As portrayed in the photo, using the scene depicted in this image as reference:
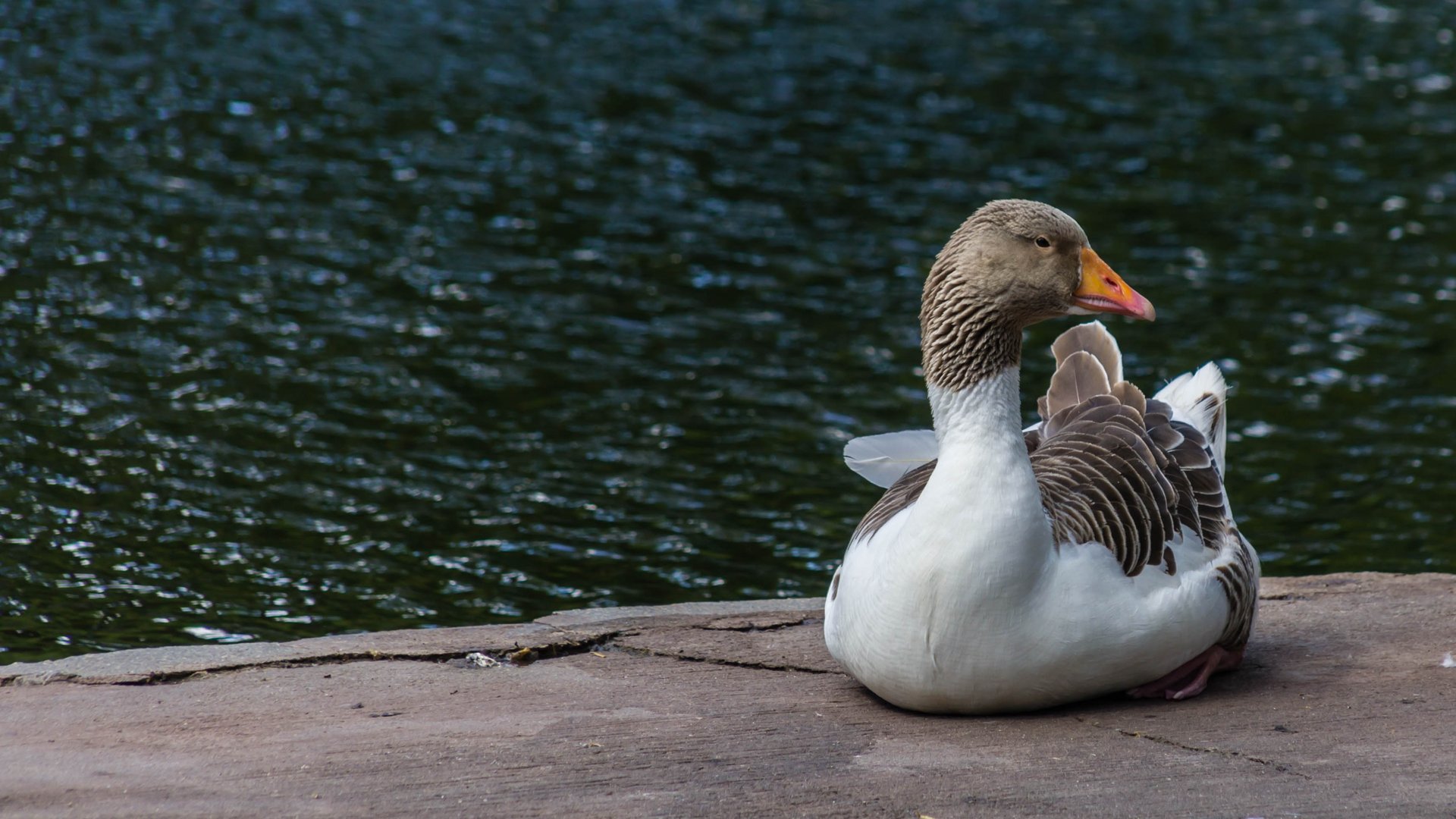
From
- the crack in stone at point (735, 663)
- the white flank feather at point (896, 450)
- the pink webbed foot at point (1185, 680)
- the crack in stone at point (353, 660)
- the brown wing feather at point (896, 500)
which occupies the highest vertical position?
the white flank feather at point (896, 450)

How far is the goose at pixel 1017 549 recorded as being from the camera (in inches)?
201

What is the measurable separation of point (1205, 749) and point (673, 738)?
170 centimetres

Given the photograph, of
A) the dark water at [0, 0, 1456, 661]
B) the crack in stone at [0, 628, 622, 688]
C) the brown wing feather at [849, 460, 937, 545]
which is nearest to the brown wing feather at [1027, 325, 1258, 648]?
the brown wing feather at [849, 460, 937, 545]

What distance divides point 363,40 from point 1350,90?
1246cm

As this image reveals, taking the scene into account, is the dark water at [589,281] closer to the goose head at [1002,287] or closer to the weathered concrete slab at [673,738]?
the weathered concrete slab at [673,738]

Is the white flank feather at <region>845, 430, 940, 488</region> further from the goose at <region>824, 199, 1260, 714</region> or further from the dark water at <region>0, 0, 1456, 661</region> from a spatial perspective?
the dark water at <region>0, 0, 1456, 661</region>

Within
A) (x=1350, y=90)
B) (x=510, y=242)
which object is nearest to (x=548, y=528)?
(x=510, y=242)

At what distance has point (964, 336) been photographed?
5344 mm

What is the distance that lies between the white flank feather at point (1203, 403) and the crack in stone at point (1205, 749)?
172 centimetres

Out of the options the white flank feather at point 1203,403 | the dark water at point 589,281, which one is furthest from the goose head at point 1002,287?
the dark water at point 589,281

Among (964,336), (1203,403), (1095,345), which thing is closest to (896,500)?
(964,336)

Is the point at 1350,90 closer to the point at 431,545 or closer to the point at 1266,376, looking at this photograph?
the point at 1266,376

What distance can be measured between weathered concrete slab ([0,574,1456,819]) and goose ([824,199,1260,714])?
0.22 metres

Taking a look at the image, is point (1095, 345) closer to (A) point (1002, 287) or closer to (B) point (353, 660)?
(A) point (1002, 287)
